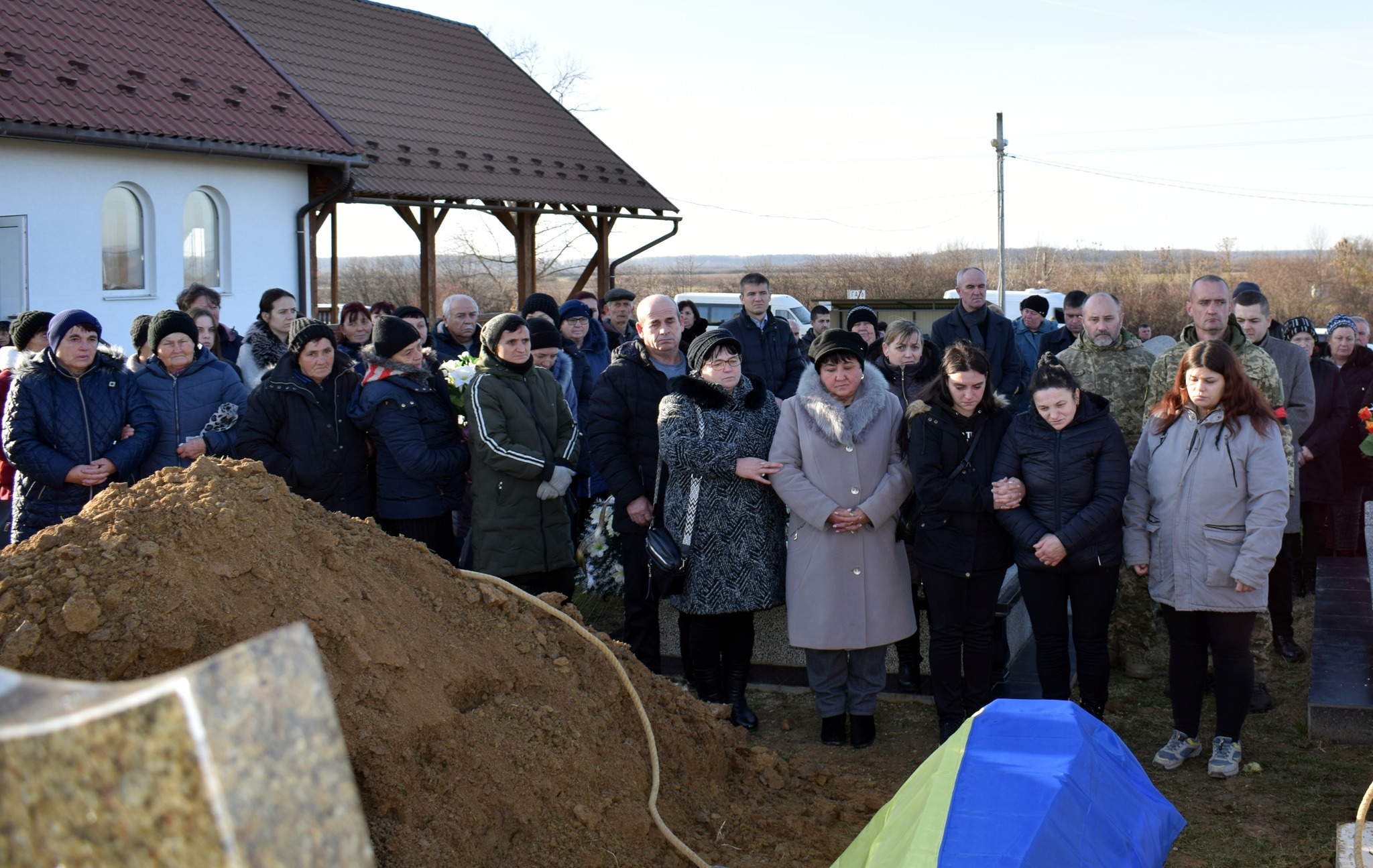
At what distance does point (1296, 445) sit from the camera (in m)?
6.30

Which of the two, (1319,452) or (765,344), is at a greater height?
(765,344)

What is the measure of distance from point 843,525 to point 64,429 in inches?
148

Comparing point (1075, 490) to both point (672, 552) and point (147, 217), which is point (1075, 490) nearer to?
point (672, 552)

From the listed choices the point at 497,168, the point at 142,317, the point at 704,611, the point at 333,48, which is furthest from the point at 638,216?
the point at 704,611

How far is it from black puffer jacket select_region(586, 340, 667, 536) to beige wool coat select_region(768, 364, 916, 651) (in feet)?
2.96

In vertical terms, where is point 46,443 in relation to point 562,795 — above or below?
above

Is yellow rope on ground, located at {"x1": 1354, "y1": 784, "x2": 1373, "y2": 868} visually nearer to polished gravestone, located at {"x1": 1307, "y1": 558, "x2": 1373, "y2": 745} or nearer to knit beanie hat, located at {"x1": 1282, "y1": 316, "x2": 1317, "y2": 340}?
polished gravestone, located at {"x1": 1307, "y1": 558, "x2": 1373, "y2": 745}

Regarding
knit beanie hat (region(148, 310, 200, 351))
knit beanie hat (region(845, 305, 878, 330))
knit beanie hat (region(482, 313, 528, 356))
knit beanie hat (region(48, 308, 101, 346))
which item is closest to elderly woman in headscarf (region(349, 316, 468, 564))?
knit beanie hat (region(482, 313, 528, 356))

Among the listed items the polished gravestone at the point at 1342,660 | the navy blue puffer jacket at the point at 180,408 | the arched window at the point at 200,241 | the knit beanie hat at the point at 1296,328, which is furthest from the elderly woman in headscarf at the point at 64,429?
the arched window at the point at 200,241

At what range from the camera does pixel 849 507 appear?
218 inches

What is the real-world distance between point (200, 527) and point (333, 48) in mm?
17481

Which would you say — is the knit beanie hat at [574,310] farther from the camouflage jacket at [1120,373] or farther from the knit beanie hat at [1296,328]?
the knit beanie hat at [1296,328]

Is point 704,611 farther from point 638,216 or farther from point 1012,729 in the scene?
point 638,216

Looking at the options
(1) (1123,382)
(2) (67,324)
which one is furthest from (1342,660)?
(2) (67,324)
